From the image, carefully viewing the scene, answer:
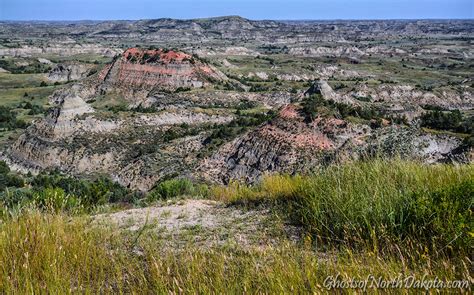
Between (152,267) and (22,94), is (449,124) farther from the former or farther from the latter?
(22,94)

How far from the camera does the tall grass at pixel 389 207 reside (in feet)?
14.1

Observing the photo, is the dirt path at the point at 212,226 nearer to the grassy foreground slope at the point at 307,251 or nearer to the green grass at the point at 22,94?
the grassy foreground slope at the point at 307,251

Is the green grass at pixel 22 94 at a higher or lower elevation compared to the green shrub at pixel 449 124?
lower

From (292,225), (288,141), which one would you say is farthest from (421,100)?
(292,225)

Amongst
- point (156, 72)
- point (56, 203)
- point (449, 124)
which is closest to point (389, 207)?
point (56, 203)

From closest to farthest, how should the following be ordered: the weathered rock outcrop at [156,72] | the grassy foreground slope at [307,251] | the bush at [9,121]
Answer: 1. the grassy foreground slope at [307,251]
2. the bush at [9,121]
3. the weathered rock outcrop at [156,72]

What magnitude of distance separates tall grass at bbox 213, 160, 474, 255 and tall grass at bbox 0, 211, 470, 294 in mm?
327

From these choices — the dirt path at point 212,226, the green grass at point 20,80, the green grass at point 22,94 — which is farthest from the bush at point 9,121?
the dirt path at point 212,226

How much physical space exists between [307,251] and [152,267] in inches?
61.4

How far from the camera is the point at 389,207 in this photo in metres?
4.91

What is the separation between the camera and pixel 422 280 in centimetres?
A: 326

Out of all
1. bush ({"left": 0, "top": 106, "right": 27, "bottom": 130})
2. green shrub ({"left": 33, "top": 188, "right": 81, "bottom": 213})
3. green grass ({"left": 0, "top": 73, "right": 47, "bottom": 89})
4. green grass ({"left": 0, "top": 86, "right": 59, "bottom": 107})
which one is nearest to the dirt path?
green shrub ({"left": 33, "top": 188, "right": 81, "bottom": 213})

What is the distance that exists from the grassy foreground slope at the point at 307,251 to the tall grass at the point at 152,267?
14 millimetres

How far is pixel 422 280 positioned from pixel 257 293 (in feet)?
4.28
